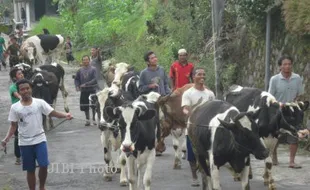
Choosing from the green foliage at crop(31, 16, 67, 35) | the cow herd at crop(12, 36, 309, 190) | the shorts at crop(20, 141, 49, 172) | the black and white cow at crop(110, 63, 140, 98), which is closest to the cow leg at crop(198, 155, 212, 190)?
the cow herd at crop(12, 36, 309, 190)

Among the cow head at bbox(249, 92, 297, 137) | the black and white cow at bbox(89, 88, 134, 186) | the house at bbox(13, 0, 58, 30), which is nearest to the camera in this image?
the cow head at bbox(249, 92, 297, 137)

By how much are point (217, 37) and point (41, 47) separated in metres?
11.2

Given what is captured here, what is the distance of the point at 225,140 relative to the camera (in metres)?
10.4

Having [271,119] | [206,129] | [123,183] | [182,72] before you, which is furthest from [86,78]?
[206,129]

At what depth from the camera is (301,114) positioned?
1191 centimetres

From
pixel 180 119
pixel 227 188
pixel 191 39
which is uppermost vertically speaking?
pixel 191 39

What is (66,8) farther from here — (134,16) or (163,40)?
(163,40)

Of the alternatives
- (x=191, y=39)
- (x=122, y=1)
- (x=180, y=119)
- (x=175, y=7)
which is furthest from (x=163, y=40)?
(x=180, y=119)

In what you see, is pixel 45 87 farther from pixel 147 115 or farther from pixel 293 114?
pixel 293 114

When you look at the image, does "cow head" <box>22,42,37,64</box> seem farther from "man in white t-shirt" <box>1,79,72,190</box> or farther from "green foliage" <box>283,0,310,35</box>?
"man in white t-shirt" <box>1,79,72,190</box>

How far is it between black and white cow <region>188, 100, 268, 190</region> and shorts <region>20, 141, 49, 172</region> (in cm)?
219

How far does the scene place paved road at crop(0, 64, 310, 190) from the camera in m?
12.8

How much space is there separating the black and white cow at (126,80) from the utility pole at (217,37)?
3.08 m

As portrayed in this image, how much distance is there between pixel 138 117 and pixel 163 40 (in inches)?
625
